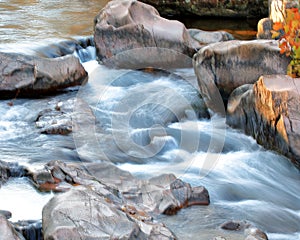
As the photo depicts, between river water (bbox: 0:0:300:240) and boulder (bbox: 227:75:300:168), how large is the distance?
140 mm

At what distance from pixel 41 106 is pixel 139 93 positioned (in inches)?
60.4

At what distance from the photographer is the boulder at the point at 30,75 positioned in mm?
7492

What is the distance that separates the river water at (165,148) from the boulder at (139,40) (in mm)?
265

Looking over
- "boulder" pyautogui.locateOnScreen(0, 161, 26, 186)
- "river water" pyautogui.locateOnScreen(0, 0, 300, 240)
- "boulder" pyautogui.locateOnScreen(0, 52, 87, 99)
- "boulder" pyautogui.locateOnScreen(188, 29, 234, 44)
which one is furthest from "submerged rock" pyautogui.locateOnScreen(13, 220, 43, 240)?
"boulder" pyautogui.locateOnScreen(188, 29, 234, 44)

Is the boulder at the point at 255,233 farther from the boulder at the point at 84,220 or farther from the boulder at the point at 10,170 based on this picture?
the boulder at the point at 10,170

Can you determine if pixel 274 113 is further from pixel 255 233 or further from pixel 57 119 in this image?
pixel 57 119

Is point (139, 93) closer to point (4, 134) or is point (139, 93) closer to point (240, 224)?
point (4, 134)

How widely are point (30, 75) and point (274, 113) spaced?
331cm

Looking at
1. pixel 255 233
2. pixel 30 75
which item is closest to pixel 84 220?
pixel 255 233

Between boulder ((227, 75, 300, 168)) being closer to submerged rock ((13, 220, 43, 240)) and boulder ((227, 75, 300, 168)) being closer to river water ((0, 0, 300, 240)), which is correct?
river water ((0, 0, 300, 240))

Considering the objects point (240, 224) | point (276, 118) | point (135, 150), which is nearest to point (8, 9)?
point (135, 150)

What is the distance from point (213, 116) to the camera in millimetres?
7355

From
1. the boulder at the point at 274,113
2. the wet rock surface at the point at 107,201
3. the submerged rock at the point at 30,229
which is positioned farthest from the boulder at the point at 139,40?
the submerged rock at the point at 30,229

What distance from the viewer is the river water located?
4.88 m
